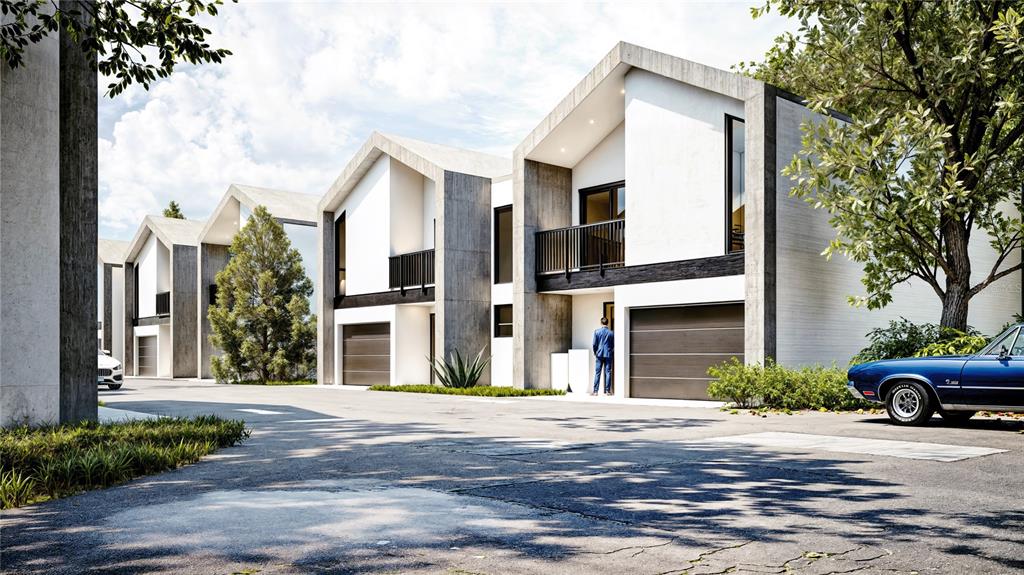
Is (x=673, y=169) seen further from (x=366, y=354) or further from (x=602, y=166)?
(x=366, y=354)

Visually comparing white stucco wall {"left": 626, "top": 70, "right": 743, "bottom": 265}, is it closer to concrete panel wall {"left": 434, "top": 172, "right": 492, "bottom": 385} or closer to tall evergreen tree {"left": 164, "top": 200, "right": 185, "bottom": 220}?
concrete panel wall {"left": 434, "top": 172, "right": 492, "bottom": 385}

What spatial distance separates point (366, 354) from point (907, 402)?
18875 mm

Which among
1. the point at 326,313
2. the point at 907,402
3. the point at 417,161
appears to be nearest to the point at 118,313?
the point at 326,313

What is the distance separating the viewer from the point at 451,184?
2383 centimetres

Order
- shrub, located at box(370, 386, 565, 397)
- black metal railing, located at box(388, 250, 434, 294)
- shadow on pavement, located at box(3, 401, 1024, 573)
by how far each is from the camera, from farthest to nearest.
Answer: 1. black metal railing, located at box(388, 250, 434, 294)
2. shrub, located at box(370, 386, 565, 397)
3. shadow on pavement, located at box(3, 401, 1024, 573)

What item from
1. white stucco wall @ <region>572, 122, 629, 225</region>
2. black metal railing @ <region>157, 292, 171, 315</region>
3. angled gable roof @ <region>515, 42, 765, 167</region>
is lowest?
black metal railing @ <region>157, 292, 171, 315</region>

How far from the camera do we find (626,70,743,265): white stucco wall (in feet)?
57.6

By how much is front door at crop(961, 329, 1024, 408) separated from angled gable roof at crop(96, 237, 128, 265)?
141 ft

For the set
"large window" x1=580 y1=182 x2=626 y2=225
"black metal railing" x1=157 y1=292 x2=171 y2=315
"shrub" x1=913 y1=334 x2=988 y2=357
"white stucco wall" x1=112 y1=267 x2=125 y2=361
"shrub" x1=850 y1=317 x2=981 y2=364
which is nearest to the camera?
"shrub" x1=913 y1=334 x2=988 y2=357

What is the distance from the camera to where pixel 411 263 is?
2578cm

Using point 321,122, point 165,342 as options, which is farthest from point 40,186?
point 165,342

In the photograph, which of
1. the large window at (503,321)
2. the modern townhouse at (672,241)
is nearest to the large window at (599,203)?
the modern townhouse at (672,241)

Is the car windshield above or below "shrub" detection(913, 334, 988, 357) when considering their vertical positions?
above

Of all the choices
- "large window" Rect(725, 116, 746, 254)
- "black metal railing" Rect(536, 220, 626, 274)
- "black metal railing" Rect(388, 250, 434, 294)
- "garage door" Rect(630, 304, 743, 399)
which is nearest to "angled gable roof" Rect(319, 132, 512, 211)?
"black metal railing" Rect(388, 250, 434, 294)
